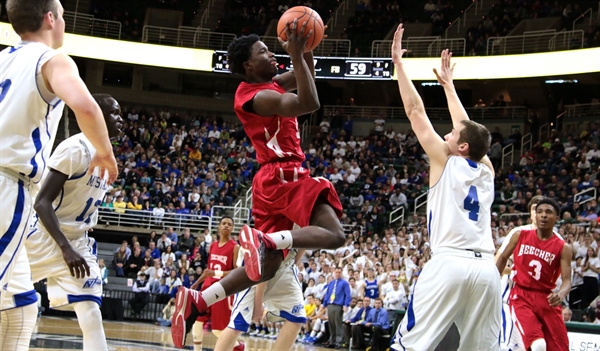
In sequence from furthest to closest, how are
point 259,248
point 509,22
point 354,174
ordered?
point 509,22
point 354,174
point 259,248

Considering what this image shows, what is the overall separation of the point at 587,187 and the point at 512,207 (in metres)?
2.29

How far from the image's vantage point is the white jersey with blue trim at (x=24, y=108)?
357cm

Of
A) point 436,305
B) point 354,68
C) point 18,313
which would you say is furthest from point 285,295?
point 354,68

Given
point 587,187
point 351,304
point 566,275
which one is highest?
point 587,187

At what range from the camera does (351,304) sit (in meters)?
15.1

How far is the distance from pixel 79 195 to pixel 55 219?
1.52ft

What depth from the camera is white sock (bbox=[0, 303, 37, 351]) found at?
4.20 metres

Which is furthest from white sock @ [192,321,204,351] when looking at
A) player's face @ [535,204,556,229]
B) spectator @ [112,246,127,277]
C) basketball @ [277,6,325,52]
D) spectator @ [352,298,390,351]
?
spectator @ [112,246,127,277]

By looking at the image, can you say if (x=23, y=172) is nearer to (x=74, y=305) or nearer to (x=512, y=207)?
(x=74, y=305)

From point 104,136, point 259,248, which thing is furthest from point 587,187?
point 104,136

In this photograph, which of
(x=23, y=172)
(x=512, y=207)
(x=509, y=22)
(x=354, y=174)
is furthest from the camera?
(x=509, y=22)

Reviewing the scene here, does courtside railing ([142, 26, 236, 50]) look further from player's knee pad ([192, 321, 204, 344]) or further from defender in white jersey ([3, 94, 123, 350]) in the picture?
defender in white jersey ([3, 94, 123, 350])

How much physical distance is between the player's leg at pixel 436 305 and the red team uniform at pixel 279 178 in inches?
34.7

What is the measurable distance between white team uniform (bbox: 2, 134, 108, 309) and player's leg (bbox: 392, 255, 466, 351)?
7.22 feet
